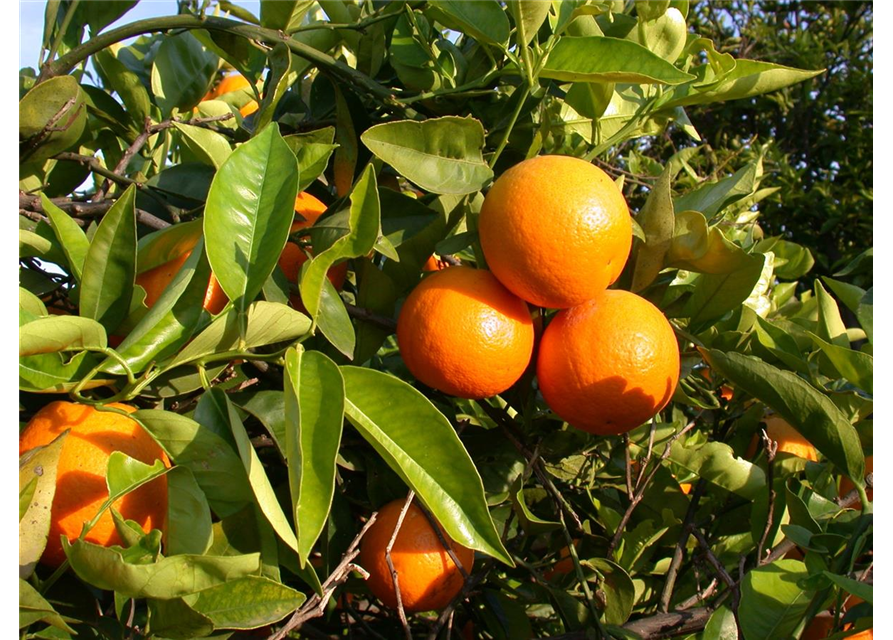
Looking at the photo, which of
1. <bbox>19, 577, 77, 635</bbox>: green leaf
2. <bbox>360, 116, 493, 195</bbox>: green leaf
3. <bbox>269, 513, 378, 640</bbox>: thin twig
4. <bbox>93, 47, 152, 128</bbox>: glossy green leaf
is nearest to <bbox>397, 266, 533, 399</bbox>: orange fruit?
<bbox>360, 116, 493, 195</bbox>: green leaf

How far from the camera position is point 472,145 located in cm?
95

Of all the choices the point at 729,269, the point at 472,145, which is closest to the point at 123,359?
the point at 472,145

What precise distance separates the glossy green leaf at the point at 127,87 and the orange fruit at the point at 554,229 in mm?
660

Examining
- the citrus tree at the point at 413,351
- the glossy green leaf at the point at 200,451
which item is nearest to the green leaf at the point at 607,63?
the citrus tree at the point at 413,351

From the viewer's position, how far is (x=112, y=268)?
834mm

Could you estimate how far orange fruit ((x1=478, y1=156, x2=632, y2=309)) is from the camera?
0.86m

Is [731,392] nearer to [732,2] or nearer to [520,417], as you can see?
[520,417]

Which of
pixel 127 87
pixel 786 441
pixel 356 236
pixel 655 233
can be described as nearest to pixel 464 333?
pixel 356 236

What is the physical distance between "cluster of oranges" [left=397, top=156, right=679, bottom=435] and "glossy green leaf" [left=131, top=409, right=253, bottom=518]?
0.83 ft

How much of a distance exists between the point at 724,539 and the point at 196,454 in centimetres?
79

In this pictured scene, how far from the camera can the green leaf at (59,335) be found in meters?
0.67

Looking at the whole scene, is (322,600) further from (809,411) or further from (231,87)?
(231,87)

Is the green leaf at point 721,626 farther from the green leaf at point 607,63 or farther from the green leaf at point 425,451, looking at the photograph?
the green leaf at point 607,63

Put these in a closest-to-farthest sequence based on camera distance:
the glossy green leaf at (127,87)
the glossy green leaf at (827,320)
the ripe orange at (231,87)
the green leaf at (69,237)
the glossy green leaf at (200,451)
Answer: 1. the glossy green leaf at (200,451)
2. the green leaf at (69,237)
3. the glossy green leaf at (827,320)
4. the glossy green leaf at (127,87)
5. the ripe orange at (231,87)
